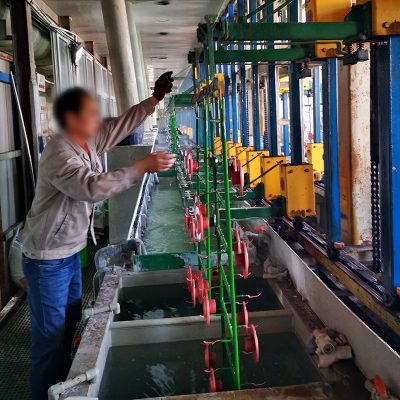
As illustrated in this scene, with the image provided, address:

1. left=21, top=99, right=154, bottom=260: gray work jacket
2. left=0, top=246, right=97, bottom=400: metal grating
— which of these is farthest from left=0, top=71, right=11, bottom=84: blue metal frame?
left=21, top=99, right=154, bottom=260: gray work jacket

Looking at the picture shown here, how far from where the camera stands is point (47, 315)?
279 centimetres

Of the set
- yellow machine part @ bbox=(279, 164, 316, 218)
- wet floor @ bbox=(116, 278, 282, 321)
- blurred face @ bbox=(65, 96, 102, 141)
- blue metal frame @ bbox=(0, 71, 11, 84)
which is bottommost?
wet floor @ bbox=(116, 278, 282, 321)

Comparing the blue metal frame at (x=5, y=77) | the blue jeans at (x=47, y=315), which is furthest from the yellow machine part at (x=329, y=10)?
the blue metal frame at (x=5, y=77)

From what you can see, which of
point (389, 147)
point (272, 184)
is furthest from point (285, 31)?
point (272, 184)

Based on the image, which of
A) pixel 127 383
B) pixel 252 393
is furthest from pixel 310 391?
pixel 127 383

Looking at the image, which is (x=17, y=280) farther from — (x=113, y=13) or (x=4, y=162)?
(x=113, y=13)

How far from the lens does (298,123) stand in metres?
4.79

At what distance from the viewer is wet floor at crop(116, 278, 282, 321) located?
3791 millimetres

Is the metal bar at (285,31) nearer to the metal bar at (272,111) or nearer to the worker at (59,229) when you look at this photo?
the worker at (59,229)

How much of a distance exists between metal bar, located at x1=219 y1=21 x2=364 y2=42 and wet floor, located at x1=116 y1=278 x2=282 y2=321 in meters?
1.94

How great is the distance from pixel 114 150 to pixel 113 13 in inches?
136

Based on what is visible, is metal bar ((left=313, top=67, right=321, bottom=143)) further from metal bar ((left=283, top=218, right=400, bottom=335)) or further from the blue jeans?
the blue jeans

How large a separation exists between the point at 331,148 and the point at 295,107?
3.09 feet

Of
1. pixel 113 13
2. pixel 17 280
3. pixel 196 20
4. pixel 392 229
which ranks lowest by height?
pixel 17 280
